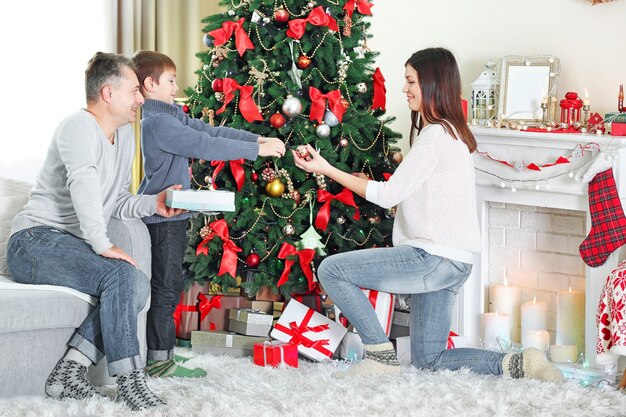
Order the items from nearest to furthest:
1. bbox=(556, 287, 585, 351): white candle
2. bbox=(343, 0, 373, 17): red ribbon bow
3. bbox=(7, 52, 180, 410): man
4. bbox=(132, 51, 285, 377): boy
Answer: bbox=(7, 52, 180, 410): man, bbox=(132, 51, 285, 377): boy, bbox=(343, 0, 373, 17): red ribbon bow, bbox=(556, 287, 585, 351): white candle

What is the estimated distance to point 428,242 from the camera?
357cm

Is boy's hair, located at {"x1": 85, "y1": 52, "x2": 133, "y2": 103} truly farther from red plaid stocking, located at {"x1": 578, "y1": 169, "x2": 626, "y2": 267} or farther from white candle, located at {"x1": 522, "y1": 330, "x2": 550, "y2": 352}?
white candle, located at {"x1": 522, "y1": 330, "x2": 550, "y2": 352}

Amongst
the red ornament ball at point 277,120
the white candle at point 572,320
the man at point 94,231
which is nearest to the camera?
the man at point 94,231

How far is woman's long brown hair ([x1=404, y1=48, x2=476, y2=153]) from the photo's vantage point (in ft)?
11.9

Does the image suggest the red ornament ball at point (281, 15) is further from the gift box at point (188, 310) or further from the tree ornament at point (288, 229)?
the gift box at point (188, 310)

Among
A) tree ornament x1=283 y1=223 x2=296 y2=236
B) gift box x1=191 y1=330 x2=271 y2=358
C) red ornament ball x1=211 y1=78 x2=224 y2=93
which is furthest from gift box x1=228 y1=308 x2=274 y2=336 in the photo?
red ornament ball x1=211 y1=78 x2=224 y2=93

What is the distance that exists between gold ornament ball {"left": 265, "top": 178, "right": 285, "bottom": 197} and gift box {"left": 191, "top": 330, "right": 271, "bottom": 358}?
1.95ft

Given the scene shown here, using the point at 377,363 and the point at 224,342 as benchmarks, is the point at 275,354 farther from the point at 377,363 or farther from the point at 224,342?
the point at 377,363

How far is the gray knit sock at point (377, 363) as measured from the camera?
11.7 ft

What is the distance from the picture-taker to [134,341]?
3.24 meters

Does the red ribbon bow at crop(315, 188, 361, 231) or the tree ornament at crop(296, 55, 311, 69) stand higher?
the tree ornament at crop(296, 55, 311, 69)

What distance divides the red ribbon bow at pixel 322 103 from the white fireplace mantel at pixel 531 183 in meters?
0.62

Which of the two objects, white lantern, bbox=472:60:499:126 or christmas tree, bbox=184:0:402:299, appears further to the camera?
white lantern, bbox=472:60:499:126

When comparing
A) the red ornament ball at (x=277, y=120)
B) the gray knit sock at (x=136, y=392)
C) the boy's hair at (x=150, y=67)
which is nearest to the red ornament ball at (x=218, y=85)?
the red ornament ball at (x=277, y=120)
